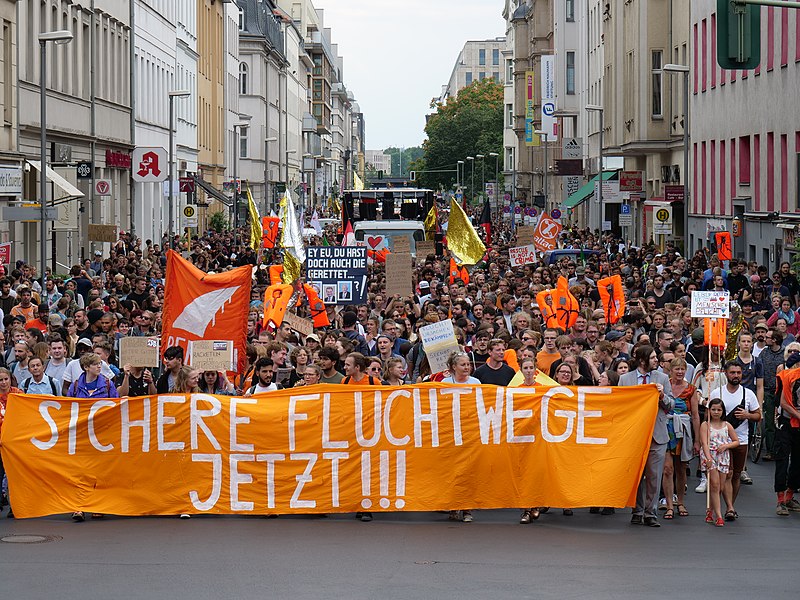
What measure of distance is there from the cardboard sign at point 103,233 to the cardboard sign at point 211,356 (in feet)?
74.5

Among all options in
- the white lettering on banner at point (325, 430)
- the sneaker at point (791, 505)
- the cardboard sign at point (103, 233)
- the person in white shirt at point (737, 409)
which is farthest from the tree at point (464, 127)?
the white lettering on banner at point (325, 430)

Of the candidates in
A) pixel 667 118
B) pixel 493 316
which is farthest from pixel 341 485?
pixel 667 118

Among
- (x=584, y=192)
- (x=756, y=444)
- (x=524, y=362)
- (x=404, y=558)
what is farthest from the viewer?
(x=584, y=192)

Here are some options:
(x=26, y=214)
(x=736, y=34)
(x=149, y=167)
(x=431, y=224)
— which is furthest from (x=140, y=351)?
(x=431, y=224)

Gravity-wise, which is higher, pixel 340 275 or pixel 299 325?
pixel 340 275

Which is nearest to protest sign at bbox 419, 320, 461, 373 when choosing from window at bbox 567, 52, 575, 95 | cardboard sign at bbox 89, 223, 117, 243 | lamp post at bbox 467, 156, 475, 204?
cardboard sign at bbox 89, 223, 117, 243

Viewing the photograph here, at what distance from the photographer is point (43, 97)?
104 ft

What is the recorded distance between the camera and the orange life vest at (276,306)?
21.3 metres

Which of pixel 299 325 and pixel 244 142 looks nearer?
pixel 299 325

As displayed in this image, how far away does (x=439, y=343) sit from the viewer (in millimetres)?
15070

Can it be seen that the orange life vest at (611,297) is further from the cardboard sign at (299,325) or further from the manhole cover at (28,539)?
the manhole cover at (28,539)

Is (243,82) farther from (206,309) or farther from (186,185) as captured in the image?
(206,309)

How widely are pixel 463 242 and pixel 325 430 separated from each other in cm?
2185

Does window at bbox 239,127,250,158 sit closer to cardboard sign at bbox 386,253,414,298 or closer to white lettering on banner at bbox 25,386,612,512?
cardboard sign at bbox 386,253,414,298
